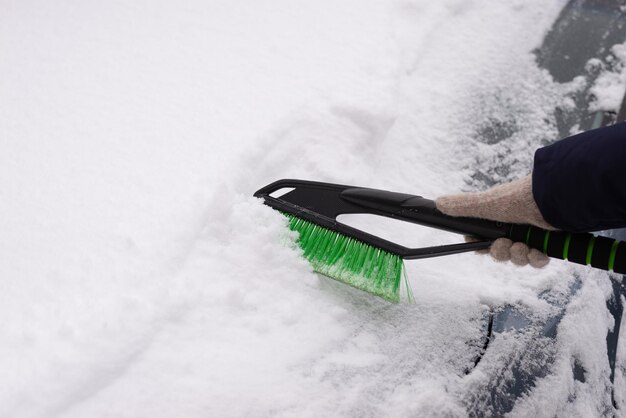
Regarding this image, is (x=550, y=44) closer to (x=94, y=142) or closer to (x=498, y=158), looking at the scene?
(x=498, y=158)

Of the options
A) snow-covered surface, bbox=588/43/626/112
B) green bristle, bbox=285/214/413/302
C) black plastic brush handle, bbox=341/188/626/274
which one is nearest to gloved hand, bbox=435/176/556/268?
black plastic brush handle, bbox=341/188/626/274

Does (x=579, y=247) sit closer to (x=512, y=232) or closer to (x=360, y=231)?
(x=512, y=232)

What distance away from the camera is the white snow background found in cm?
90

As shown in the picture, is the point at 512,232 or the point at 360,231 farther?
the point at 360,231

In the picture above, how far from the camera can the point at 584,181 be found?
2.72ft

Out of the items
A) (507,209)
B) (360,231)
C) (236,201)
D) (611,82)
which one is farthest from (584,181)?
(611,82)

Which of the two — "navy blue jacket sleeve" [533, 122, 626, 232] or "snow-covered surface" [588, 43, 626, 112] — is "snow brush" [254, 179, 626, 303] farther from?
"snow-covered surface" [588, 43, 626, 112]

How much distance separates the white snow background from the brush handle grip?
0.23 meters

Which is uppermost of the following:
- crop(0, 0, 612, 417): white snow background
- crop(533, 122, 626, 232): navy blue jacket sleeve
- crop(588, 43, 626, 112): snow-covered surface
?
crop(588, 43, 626, 112): snow-covered surface

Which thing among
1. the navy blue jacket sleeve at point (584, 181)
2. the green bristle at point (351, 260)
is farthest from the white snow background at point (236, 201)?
the navy blue jacket sleeve at point (584, 181)

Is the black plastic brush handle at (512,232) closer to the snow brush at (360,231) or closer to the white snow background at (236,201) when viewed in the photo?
the snow brush at (360,231)

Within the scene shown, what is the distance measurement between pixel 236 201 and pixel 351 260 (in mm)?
296

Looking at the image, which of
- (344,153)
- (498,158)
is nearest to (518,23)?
(498,158)

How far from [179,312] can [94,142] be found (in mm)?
516
